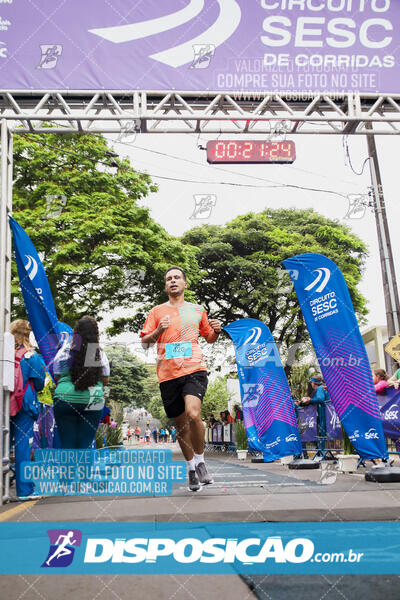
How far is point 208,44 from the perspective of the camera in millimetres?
7219

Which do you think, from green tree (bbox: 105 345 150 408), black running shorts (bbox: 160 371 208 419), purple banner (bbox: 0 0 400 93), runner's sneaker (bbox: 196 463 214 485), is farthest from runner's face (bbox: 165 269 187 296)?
green tree (bbox: 105 345 150 408)

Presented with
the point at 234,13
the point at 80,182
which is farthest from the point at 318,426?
the point at 80,182

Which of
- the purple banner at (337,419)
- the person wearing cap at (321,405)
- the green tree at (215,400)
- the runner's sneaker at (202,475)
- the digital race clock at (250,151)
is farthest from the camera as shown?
the green tree at (215,400)

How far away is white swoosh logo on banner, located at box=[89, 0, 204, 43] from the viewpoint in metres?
7.19

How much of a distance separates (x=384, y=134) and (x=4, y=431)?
5.69 m

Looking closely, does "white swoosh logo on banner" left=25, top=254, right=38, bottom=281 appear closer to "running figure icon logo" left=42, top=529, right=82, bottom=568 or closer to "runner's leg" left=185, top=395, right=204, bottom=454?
"runner's leg" left=185, top=395, right=204, bottom=454

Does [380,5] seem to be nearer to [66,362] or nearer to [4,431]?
[66,362]

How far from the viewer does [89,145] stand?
17.8 meters

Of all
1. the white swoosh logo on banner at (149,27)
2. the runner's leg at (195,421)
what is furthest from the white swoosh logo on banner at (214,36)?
the runner's leg at (195,421)

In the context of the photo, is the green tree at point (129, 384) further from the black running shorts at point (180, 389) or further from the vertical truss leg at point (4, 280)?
the black running shorts at point (180, 389)

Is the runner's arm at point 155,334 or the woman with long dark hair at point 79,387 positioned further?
the woman with long dark hair at point 79,387

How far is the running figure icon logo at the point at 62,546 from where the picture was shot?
2.51 m

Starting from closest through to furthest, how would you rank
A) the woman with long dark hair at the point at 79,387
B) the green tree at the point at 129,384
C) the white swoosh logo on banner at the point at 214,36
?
the woman with long dark hair at the point at 79,387, the white swoosh logo on banner at the point at 214,36, the green tree at the point at 129,384

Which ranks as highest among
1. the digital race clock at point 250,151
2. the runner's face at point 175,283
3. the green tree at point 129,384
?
the digital race clock at point 250,151
